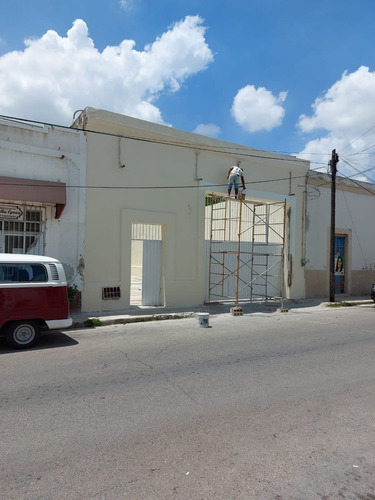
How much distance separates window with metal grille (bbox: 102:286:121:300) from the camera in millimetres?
11922

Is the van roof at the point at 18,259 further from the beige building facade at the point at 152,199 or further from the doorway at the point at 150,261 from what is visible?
the doorway at the point at 150,261

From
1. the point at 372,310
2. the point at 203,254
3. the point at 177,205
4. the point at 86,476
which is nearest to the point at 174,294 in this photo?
the point at 203,254

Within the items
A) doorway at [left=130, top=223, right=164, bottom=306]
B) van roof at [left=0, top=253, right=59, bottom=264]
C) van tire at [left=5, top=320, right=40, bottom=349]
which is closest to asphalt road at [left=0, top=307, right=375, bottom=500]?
van tire at [left=5, top=320, right=40, bottom=349]

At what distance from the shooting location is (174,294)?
13242mm

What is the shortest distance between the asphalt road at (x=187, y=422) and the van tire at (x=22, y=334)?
0.85ft

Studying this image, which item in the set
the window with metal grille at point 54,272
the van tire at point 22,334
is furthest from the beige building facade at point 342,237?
the van tire at point 22,334

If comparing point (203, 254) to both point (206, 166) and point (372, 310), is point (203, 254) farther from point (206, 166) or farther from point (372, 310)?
point (372, 310)

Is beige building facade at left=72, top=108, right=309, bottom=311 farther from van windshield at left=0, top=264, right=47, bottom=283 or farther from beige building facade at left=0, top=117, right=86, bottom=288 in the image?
van windshield at left=0, top=264, right=47, bottom=283

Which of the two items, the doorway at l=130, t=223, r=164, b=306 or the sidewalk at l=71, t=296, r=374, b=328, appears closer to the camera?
the sidewalk at l=71, t=296, r=374, b=328

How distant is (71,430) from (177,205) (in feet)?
33.3

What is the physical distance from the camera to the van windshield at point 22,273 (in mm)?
7215

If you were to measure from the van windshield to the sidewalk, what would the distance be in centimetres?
268

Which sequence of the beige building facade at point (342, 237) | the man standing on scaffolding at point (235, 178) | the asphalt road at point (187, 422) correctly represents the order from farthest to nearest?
the beige building facade at point (342, 237) < the man standing on scaffolding at point (235, 178) < the asphalt road at point (187, 422)

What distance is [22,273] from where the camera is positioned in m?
7.42
